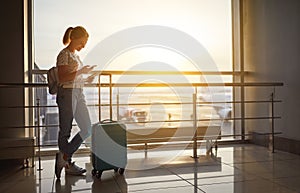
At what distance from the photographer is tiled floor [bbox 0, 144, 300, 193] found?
7.25 feet

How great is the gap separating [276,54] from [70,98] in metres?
2.48

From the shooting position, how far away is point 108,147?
250 centimetres

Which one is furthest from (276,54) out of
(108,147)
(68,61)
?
(68,61)

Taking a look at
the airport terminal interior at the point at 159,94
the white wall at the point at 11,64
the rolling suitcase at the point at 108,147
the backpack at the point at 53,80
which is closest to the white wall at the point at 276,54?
the airport terminal interior at the point at 159,94

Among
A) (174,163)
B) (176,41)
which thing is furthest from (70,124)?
(176,41)

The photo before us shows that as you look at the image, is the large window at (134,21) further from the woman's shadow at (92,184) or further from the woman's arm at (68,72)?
the woman's shadow at (92,184)

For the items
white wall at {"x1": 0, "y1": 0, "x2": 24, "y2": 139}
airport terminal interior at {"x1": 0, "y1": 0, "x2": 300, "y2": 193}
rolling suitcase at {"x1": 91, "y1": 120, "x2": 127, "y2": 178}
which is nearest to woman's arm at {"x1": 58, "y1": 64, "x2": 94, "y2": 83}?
airport terminal interior at {"x1": 0, "y1": 0, "x2": 300, "y2": 193}

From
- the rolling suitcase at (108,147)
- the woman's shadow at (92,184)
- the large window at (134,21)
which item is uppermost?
the large window at (134,21)

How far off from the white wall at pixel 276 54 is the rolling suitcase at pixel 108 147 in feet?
6.47

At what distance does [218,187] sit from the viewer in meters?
2.20

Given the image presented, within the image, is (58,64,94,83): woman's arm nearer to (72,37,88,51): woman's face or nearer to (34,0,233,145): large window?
(72,37,88,51): woman's face

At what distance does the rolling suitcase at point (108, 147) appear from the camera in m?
2.49

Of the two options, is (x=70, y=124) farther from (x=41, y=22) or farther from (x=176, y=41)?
(x=176, y=41)

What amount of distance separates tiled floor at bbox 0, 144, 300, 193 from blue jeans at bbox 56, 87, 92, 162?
0.29 meters
